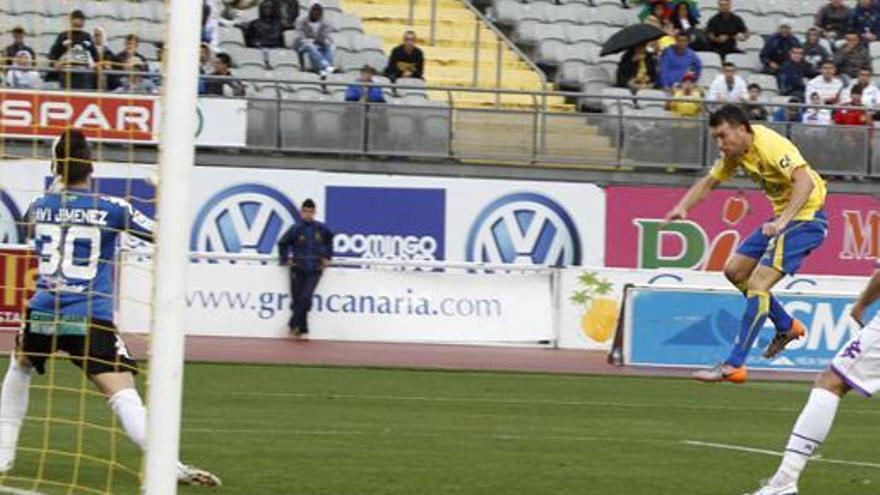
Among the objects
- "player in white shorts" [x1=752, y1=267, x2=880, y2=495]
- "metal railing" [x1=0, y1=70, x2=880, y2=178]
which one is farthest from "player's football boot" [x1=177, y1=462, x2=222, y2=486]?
"metal railing" [x1=0, y1=70, x2=880, y2=178]

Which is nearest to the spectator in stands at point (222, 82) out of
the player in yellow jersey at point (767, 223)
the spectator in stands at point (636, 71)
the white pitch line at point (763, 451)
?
the spectator in stands at point (636, 71)

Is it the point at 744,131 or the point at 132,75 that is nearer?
the point at 744,131

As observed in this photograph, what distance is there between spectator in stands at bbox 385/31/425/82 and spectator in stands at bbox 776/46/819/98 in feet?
19.2

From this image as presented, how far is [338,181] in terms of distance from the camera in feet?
95.7

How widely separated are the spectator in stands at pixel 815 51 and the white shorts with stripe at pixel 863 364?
21.7 meters

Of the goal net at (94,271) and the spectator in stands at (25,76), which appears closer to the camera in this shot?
the goal net at (94,271)

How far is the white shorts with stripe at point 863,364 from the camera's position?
11031 millimetres

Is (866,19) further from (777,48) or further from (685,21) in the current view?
(685,21)

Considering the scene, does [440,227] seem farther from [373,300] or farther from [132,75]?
[132,75]

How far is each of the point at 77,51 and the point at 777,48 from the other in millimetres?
14826

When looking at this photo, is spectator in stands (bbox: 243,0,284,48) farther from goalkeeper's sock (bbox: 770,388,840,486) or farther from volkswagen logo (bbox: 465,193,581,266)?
goalkeeper's sock (bbox: 770,388,840,486)

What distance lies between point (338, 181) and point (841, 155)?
7262mm

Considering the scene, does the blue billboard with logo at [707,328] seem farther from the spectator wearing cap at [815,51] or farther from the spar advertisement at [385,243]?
the spectator wearing cap at [815,51]

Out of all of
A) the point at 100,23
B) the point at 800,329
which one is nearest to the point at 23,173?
the point at 100,23
